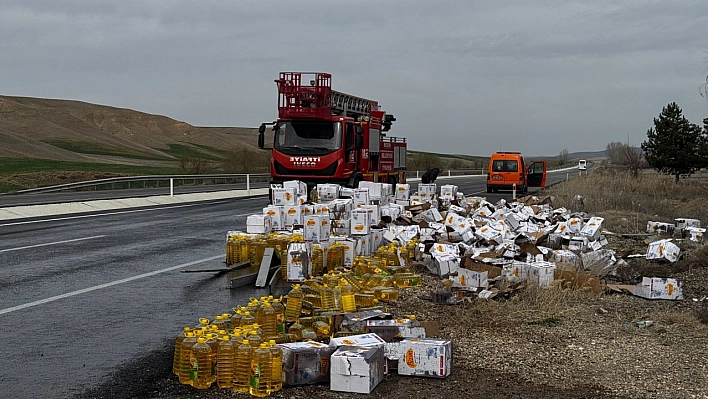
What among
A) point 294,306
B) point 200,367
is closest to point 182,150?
point 294,306

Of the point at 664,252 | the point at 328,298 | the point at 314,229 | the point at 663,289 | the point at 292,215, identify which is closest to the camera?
the point at 328,298

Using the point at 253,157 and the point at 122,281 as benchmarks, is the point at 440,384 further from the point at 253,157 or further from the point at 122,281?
the point at 253,157

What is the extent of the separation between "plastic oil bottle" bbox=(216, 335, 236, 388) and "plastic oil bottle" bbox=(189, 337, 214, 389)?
0.26 ft

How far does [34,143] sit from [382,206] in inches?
3823

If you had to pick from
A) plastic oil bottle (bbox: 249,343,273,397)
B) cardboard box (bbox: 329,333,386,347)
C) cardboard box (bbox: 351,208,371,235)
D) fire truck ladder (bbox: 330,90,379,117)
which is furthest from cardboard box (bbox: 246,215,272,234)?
fire truck ladder (bbox: 330,90,379,117)

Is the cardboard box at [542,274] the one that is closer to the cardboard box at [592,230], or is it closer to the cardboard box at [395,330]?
the cardboard box at [395,330]

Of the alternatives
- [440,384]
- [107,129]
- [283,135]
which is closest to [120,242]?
[283,135]

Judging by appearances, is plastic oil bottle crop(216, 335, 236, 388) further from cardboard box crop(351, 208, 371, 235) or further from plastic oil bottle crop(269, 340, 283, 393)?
cardboard box crop(351, 208, 371, 235)

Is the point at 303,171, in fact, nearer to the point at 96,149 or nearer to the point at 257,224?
the point at 257,224

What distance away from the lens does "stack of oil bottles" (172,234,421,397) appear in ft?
19.1

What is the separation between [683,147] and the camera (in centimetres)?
5503

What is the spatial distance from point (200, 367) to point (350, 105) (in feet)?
67.8

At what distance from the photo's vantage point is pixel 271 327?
711 centimetres

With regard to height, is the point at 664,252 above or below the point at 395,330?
above
